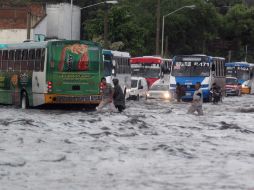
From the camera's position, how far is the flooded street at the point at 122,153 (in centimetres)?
1248

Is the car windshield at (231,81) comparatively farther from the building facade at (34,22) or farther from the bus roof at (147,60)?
the building facade at (34,22)

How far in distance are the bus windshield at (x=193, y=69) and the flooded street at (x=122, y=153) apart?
17.3 m

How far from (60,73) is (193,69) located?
16967 millimetres

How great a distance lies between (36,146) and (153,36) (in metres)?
70.9

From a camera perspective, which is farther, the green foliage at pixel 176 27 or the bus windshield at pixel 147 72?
the green foliage at pixel 176 27

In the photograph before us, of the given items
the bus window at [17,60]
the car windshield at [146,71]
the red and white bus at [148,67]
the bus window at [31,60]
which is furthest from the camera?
the car windshield at [146,71]

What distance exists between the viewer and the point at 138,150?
17062 millimetres

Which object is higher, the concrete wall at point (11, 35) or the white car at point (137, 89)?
the concrete wall at point (11, 35)

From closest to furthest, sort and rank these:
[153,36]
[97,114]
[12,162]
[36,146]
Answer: [12,162] < [36,146] < [97,114] < [153,36]

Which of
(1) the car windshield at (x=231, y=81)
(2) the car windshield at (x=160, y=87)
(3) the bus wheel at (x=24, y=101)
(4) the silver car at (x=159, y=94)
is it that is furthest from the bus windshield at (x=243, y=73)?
Answer: (3) the bus wheel at (x=24, y=101)

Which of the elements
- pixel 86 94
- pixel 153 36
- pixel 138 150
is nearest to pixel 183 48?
pixel 153 36

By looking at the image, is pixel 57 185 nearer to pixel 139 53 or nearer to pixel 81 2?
pixel 139 53

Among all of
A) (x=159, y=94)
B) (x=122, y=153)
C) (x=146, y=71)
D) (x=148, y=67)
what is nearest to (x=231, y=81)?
(x=146, y=71)

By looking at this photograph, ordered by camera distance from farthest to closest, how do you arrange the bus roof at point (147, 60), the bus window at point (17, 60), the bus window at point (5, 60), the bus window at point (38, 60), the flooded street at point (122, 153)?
the bus roof at point (147, 60), the bus window at point (5, 60), the bus window at point (17, 60), the bus window at point (38, 60), the flooded street at point (122, 153)
